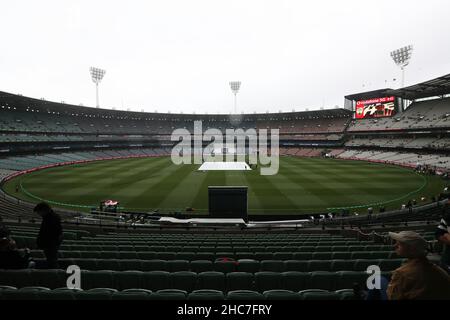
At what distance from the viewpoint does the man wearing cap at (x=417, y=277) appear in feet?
9.32

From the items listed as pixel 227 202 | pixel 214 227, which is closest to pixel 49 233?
pixel 214 227

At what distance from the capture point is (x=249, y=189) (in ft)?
122

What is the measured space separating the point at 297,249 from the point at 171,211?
17.9 metres

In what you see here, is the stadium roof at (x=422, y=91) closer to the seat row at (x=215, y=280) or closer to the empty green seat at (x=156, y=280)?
the seat row at (x=215, y=280)

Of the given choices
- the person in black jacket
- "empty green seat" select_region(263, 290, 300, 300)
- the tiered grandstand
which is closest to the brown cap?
the tiered grandstand

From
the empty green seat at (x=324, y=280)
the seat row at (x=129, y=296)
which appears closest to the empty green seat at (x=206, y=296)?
the seat row at (x=129, y=296)

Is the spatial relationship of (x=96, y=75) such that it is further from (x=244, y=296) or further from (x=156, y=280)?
(x=244, y=296)

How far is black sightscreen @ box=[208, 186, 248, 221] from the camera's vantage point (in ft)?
78.4

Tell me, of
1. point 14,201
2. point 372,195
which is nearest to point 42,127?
point 14,201

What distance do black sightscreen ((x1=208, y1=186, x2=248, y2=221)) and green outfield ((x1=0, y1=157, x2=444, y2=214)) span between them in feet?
10.9

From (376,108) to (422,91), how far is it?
54.6ft

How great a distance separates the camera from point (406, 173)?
4866 centimetres

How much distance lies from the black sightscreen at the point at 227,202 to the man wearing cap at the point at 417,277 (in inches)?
819
